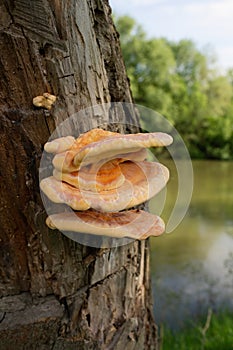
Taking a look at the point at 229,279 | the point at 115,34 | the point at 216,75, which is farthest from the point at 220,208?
the point at 216,75

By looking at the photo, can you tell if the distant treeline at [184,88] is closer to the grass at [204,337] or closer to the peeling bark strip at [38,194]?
the grass at [204,337]

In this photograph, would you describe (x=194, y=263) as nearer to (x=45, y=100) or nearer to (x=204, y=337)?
(x=204, y=337)

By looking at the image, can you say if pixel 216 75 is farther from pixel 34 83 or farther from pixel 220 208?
pixel 34 83

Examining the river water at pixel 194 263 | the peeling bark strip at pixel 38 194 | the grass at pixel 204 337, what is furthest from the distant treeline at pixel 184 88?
the peeling bark strip at pixel 38 194

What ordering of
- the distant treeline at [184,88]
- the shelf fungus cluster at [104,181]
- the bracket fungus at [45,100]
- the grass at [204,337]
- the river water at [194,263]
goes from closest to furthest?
the shelf fungus cluster at [104,181]
the bracket fungus at [45,100]
the grass at [204,337]
the river water at [194,263]
the distant treeline at [184,88]

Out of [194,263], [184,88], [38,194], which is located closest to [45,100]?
[38,194]
